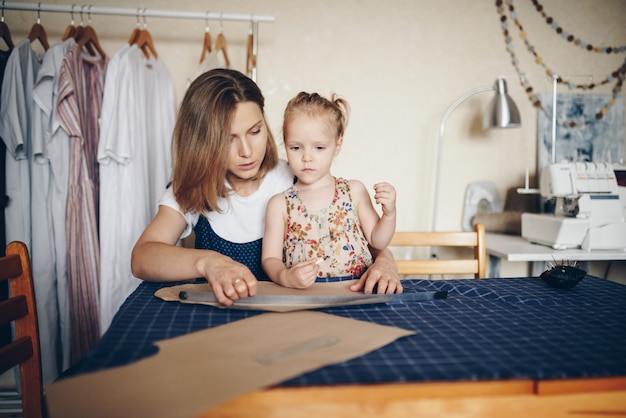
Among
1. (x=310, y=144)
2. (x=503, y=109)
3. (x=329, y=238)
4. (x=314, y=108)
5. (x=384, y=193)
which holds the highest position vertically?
(x=503, y=109)

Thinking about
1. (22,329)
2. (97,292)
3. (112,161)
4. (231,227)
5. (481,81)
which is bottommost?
(97,292)

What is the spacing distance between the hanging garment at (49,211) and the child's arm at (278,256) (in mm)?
1254

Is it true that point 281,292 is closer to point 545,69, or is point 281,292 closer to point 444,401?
point 444,401

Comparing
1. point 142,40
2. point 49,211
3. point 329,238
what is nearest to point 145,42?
point 142,40

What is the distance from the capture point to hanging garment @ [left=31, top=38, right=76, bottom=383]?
80.6 inches

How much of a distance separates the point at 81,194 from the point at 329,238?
138 cm

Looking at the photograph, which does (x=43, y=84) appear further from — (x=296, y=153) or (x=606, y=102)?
(x=606, y=102)

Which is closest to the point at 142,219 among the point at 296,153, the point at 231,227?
the point at 231,227

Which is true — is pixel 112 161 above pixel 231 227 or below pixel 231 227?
above

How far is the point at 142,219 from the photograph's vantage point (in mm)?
2131

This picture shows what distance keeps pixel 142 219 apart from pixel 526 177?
214cm

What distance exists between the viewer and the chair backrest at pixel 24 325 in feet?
3.74

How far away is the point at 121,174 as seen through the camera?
208cm

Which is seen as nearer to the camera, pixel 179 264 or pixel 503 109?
pixel 179 264
